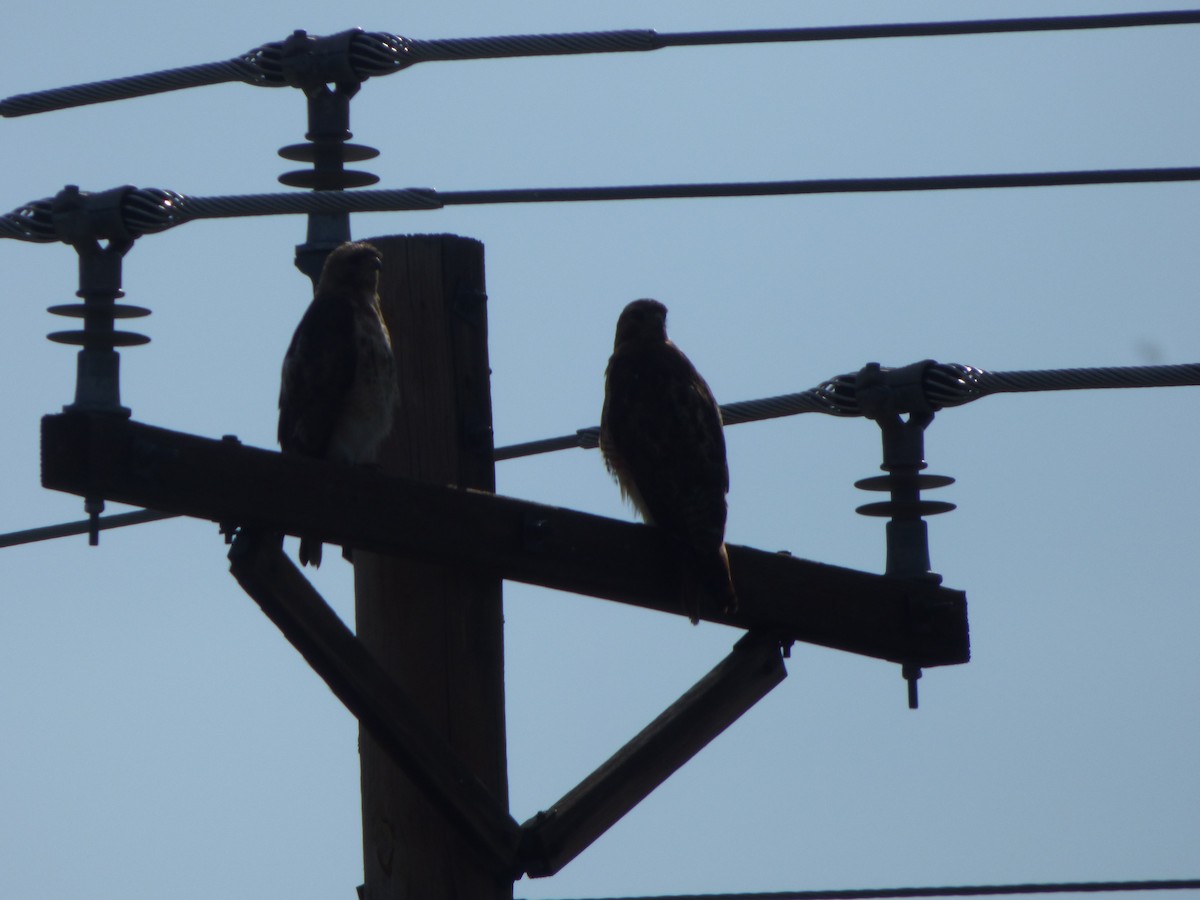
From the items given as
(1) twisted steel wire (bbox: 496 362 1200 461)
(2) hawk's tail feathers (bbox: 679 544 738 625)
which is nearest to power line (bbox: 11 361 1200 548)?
(1) twisted steel wire (bbox: 496 362 1200 461)

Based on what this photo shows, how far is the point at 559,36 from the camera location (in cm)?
611

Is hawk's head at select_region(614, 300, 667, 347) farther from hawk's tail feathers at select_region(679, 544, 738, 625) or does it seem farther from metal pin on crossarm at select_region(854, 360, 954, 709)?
hawk's tail feathers at select_region(679, 544, 738, 625)

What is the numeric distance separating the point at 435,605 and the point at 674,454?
1.47 meters

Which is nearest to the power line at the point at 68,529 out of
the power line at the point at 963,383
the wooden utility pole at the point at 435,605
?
the power line at the point at 963,383

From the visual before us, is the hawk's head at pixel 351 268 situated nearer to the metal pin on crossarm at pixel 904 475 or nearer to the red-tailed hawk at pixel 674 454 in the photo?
the red-tailed hawk at pixel 674 454

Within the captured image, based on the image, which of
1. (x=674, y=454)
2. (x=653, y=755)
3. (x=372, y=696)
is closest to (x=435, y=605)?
(x=372, y=696)

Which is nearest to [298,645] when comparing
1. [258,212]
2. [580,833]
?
[580,833]

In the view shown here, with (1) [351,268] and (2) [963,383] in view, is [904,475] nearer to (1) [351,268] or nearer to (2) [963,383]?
(2) [963,383]

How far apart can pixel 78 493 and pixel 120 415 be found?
0.25 meters

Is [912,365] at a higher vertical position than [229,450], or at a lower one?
higher

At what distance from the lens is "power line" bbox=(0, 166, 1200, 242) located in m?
5.02

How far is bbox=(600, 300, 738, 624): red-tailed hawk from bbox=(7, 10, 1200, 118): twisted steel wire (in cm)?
104

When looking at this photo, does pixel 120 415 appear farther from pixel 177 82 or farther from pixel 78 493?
pixel 177 82

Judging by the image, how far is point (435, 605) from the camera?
4.99 meters
